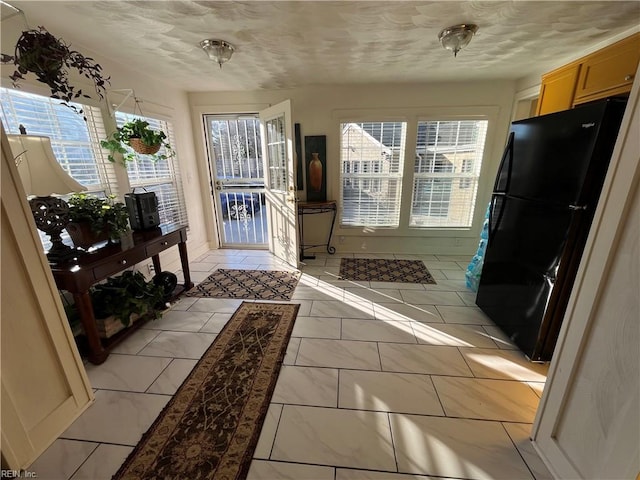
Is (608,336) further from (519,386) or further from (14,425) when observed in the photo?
(14,425)

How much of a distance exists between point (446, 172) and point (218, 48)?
10.2ft

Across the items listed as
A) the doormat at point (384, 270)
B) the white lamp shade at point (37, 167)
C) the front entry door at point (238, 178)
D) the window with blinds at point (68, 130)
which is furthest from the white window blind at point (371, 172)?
the white lamp shade at point (37, 167)

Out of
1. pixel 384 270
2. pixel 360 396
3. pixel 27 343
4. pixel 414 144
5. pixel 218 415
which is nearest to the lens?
pixel 27 343

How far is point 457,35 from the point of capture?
75.0 inches

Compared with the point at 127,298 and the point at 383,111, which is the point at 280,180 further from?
the point at 127,298

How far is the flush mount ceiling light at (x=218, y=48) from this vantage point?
2.04 metres

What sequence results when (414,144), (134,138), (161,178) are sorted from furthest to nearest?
(414,144), (161,178), (134,138)

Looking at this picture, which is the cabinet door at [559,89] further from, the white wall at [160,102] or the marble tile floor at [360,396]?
the white wall at [160,102]

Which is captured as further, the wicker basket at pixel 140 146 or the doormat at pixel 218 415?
the wicker basket at pixel 140 146

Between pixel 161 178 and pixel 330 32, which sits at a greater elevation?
pixel 330 32

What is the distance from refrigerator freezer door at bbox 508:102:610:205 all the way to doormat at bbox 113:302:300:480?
2090 mm

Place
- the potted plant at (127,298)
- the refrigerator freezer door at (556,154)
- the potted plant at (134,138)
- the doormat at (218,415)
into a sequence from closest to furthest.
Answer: the doormat at (218,415)
the refrigerator freezer door at (556,154)
the potted plant at (127,298)
the potted plant at (134,138)

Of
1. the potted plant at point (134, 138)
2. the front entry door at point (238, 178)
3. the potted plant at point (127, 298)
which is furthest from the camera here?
the front entry door at point (238, 178)

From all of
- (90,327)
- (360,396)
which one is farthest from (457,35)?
(90,327)
